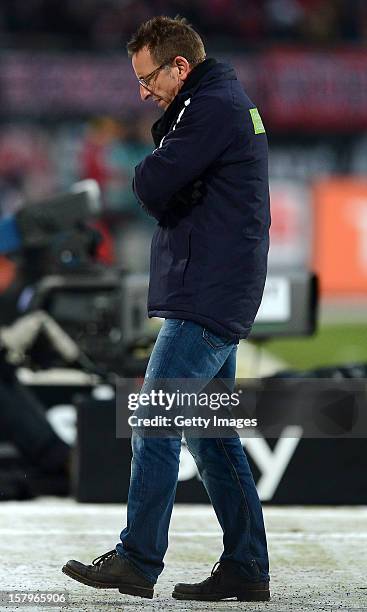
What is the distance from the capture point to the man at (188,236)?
3793 mm

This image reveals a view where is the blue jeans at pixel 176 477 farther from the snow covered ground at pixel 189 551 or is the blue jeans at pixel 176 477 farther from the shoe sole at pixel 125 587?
the snow covered ground at pixel 189 551

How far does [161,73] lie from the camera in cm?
387

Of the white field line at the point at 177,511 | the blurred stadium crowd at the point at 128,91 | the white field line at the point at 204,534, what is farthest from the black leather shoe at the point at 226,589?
the blurred stadium crowd at the point at 128,91

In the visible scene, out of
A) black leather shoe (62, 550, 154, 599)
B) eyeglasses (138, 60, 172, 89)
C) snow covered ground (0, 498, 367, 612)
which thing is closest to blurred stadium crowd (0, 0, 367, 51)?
snow covered ground (0, 498, 367, 612)

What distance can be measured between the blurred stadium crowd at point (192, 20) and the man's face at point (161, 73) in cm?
1706

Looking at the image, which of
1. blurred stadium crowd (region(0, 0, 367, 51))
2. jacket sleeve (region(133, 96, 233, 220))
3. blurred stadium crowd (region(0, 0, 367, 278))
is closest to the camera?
jacket sleeve (region(133, 96, 233, 220))

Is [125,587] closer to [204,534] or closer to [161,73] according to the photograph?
[204,534]

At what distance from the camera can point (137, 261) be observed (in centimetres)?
2033

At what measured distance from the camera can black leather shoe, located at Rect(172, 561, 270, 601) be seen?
13.0 feet

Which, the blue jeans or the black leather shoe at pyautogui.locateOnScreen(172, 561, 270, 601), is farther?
the black leather shoe at pyautogui.locateOnScreen(172, 561, 270, 601)

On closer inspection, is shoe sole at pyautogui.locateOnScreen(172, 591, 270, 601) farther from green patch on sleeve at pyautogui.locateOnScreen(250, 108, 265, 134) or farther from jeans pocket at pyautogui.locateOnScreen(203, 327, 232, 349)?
green patch on sleeve at pyautogui.locateOnScreen(250, 108, 265, 134)

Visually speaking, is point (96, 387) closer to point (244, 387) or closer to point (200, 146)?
point (244, 387)

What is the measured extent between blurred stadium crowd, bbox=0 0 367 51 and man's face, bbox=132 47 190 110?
1706 cm

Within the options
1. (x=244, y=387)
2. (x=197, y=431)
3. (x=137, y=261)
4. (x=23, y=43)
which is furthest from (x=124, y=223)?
(x=197, y=431)
